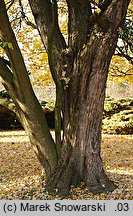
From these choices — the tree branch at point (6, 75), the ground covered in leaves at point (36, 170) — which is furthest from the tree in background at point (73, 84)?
the ground covered in leaves at point (36, 170)

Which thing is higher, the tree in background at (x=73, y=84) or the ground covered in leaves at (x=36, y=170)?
the tree in background at (x=73, y=84)

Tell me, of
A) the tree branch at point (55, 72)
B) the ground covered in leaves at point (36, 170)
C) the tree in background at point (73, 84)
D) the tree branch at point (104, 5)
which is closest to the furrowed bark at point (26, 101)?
the tree in background at point (73, 84)

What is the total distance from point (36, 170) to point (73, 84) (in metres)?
2.13

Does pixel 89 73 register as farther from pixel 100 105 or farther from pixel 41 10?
pixel 41 10

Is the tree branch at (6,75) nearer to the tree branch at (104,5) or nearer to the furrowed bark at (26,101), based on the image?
the furrowed bark at (26,101)

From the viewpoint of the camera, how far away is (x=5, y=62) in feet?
13.8

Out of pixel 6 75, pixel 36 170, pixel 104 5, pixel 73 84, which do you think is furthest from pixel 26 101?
pixel 36 170

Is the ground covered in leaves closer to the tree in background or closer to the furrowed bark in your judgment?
the tree in background

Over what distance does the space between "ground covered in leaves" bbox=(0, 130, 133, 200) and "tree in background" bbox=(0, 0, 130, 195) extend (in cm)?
16

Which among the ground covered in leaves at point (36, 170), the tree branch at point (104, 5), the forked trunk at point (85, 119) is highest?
the tree branch at point (104, 5)

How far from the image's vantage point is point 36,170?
557 cm

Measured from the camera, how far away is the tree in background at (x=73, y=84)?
387 centimetres

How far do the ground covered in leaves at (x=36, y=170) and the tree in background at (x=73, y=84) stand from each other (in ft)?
0.51

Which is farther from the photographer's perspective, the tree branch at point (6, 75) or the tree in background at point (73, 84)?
the tree branch at point (6, 75)
